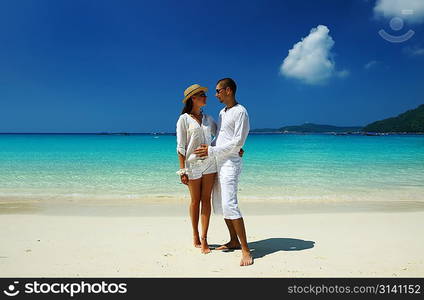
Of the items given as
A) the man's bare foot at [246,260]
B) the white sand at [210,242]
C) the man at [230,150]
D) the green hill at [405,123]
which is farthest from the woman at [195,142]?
the green hill at [405,123]

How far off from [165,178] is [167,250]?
28.4 ft

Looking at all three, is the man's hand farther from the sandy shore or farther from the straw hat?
the sandy shore

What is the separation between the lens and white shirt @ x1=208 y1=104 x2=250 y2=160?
3.82 m

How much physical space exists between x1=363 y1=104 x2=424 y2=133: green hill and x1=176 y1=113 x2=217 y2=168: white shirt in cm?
12348

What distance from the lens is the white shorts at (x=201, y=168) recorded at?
4.07 meters

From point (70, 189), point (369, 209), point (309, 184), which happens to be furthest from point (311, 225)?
point (70, 189)

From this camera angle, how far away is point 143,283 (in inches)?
132

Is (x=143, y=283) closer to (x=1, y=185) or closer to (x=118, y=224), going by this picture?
(x=118, y=224)

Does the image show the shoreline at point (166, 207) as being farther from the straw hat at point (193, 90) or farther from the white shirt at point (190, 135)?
the straw hat at point (193, 90)

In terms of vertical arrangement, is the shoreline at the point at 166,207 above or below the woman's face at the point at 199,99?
below

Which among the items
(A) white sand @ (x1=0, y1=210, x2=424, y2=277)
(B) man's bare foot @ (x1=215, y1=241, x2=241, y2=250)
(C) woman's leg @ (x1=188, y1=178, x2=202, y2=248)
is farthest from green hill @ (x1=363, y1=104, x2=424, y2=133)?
(C) woman's leg @ (x1=188, y1=178, x2=202, y2=248)

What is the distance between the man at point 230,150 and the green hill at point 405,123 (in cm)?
12345

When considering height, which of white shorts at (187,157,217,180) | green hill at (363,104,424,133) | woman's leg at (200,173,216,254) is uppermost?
green hill at (363,104,424,133)

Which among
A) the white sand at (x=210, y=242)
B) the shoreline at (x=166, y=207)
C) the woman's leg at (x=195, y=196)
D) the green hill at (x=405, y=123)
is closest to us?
the white sand at (x=210, y=242)
